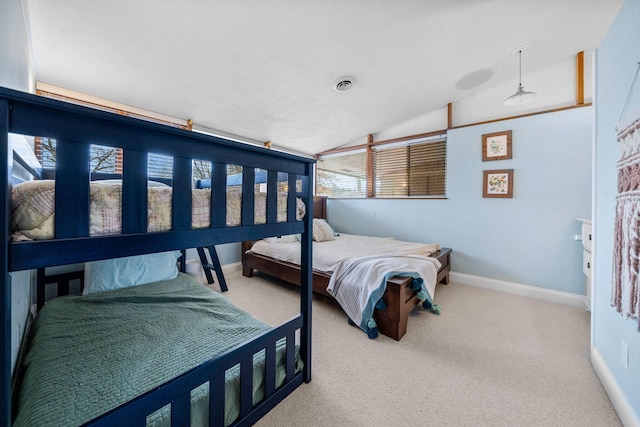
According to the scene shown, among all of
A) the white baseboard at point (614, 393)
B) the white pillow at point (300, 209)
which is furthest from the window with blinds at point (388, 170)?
the white pillow at point (300, 209)

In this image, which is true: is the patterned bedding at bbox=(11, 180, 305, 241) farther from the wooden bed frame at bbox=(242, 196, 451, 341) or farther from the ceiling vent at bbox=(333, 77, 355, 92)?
the ceiling vent at bbox=(333, 77, 355, 92)

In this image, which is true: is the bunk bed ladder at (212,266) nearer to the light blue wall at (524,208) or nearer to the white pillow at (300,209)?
the white pillow at (300,209)

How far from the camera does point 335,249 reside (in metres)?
2.86

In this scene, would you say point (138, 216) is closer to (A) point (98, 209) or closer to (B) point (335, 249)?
(A) point (98, 209)

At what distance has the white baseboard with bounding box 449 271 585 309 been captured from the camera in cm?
256

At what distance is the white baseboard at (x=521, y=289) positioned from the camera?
2.56m

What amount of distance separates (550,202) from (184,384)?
11.9 ft

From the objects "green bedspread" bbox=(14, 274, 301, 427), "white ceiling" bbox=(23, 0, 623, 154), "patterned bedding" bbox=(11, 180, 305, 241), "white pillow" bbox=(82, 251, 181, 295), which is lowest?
"green bedspread" bbox=(14, 274, 301, 427)

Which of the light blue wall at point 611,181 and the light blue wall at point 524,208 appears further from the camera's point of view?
the light blue wall at point 524,208

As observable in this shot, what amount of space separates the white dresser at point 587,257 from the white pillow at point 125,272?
3845 mm

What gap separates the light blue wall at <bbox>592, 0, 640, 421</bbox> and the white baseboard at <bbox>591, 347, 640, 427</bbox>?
3 cm

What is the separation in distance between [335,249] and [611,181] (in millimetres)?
2165

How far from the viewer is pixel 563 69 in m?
2.66

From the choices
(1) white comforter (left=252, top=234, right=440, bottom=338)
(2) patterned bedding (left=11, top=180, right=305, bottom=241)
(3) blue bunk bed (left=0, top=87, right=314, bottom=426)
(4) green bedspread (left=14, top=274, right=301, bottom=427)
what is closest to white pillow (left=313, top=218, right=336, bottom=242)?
(1) white comforter (left=252, top=234, right=440, bottom=338)
